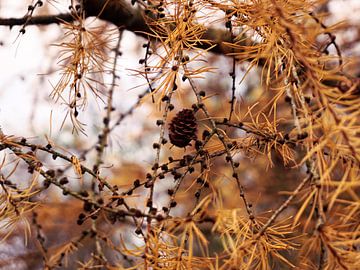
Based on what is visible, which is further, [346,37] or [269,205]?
[269,205]

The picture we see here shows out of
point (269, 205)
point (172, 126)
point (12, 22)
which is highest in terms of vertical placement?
point (12, 22)

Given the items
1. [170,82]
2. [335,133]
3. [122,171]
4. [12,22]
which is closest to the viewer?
[335,133]

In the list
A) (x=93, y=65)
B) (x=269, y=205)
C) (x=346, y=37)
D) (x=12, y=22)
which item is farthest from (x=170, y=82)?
(x=269, y=205)

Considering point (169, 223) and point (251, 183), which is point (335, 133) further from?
point (251, 183)

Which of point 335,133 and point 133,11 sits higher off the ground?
point 133,11

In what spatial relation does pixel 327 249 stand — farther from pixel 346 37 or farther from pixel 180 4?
pixel 346 37

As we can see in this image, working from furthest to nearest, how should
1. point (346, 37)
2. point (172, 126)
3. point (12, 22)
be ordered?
point (346, 37), point (12, 22), point (172, 126)
